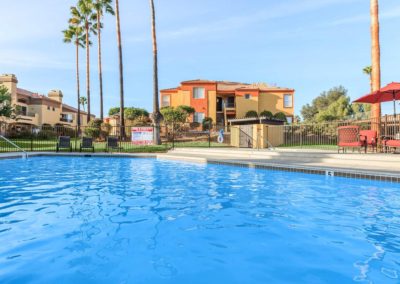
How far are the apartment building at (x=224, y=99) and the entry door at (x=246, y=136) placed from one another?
45.1 feet

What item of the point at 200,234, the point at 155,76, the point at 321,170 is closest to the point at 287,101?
the point at 155,76

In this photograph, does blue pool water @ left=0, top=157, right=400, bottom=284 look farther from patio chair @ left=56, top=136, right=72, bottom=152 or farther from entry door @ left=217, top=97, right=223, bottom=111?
entry door @ left=217, top=97, right=223, bottom=111

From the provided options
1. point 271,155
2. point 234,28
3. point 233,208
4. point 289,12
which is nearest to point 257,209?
point 233,208

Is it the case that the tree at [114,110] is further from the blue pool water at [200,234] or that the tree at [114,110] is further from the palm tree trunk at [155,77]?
the blue pool water at [200,234]

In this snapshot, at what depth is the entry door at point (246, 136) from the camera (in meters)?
21.3

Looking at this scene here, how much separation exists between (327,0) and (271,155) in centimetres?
1047

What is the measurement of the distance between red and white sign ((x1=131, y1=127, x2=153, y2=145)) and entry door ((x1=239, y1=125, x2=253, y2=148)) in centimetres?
723

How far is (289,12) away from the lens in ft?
66.8

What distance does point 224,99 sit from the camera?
38125 mm

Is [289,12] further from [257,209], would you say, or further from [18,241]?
[18,241]

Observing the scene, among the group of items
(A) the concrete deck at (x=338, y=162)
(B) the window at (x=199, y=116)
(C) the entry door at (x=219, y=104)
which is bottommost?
(A) the concrete deck at (x=338, y=162)

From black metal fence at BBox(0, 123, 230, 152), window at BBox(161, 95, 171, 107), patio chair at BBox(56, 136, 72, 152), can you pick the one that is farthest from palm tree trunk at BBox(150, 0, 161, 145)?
window at BBox(161, 95, 171, 107)

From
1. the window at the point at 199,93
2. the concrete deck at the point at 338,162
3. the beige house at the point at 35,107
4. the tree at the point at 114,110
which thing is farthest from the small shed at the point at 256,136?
the beige house at the point at 35,107

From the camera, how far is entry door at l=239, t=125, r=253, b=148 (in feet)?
69.9
